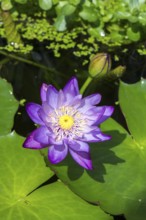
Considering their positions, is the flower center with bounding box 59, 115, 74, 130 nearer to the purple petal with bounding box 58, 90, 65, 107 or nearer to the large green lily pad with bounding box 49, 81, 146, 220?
the purple petal with bounding box 58, 90, 65, 107

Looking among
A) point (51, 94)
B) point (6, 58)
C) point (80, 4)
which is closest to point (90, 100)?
point (51, 94)

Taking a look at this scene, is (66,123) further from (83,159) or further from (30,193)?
(30,193)

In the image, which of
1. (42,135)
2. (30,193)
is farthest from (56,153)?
(30,193)

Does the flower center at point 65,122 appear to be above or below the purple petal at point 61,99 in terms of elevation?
below

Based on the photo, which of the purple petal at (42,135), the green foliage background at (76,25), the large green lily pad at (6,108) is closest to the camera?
the purple petal at (42,135)

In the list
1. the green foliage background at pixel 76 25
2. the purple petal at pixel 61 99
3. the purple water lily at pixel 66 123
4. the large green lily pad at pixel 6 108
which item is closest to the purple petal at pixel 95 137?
the purple water lily at pixel 66 123

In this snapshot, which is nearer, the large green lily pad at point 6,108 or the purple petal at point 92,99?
the purple petal at point 92,99

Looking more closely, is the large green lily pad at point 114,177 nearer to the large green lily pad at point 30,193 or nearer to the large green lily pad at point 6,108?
the large green lily pad at point 30,193
